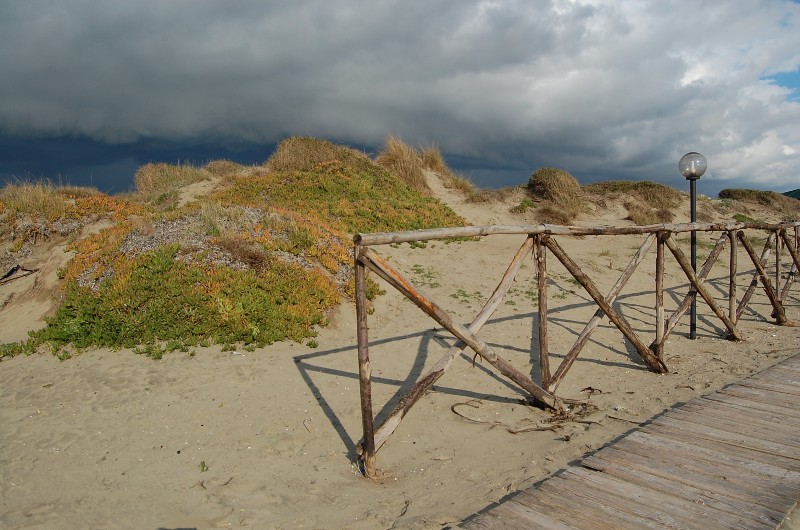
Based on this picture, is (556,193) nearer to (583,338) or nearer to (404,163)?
(404,163)

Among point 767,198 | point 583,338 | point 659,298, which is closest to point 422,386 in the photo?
point 583,338

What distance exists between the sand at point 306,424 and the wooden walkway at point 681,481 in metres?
0.42

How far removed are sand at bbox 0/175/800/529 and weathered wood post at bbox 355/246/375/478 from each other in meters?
0.23

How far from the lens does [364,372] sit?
453cm

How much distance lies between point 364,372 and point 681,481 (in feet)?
8.47

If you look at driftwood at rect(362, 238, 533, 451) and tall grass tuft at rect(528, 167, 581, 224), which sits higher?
tall grass tuft at rect(528, 167, 581, 224)

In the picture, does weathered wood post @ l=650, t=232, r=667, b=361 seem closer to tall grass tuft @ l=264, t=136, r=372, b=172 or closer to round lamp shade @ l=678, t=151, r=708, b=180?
round lamp shade @ l=678, t=151, r=708, b=180

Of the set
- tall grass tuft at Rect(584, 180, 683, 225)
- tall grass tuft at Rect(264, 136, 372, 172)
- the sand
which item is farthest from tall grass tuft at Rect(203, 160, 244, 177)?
tall grass tuft at Rect(584, 180, 683, 225)

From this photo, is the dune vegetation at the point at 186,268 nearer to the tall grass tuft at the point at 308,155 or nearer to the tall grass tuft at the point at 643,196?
the tall grass tuft at the point at 308,155

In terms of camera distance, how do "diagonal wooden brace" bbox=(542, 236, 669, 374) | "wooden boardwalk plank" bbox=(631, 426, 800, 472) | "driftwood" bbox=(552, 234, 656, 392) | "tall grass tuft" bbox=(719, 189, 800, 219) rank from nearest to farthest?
"wooden boardwalk plank" bbox=(631, 426, 800, 472) → "diagonal wooden brace" bbox=(542, 236, 669, 374) → "driftwood" bbox=(552, 234, 656, 392) → "tall grass tuft" bbox=(719, 189, 800, 219)

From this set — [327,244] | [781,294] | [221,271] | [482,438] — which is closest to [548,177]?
[781,294]

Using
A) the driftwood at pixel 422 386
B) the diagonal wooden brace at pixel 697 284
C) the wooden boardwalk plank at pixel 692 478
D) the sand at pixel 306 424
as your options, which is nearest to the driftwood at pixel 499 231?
the diagonal wooden brace at pixel 697 284

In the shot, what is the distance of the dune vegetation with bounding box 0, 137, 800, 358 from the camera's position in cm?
802

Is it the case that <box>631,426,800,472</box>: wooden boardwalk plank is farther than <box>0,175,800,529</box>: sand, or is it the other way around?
<box>0,175,800,529</box>: sand
